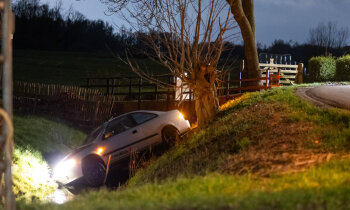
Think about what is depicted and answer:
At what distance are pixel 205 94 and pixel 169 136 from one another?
2119 millimetres

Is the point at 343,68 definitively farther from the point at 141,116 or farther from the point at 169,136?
the point at 141,116

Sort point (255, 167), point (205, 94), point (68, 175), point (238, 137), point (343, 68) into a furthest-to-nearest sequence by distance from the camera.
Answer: point (343, 68), point (205, 94), point (68, 175), point (238, 137), point (255, 167)

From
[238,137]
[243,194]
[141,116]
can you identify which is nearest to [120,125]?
[141,116]

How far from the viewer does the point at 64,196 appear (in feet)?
40.0

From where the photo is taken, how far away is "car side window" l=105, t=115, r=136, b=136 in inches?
545

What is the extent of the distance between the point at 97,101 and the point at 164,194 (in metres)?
15.4

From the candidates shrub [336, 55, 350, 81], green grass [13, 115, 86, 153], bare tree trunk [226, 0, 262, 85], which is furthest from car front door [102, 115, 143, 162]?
shrub [336, 55, 350, 81]

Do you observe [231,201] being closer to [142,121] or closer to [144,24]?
[142,121]

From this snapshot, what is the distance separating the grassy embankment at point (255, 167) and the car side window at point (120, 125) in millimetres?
1398

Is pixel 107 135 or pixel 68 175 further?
pixel 107 135

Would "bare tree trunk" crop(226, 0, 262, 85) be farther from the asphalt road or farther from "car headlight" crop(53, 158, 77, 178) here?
"car headlight" crop(53, 158, 77, 178)

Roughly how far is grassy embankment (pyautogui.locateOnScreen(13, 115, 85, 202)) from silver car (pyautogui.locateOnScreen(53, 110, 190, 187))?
2.18 feet

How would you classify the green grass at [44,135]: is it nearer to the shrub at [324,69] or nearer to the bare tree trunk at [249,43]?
the bare tree trunk at [249,43]

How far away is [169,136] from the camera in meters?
14.3
